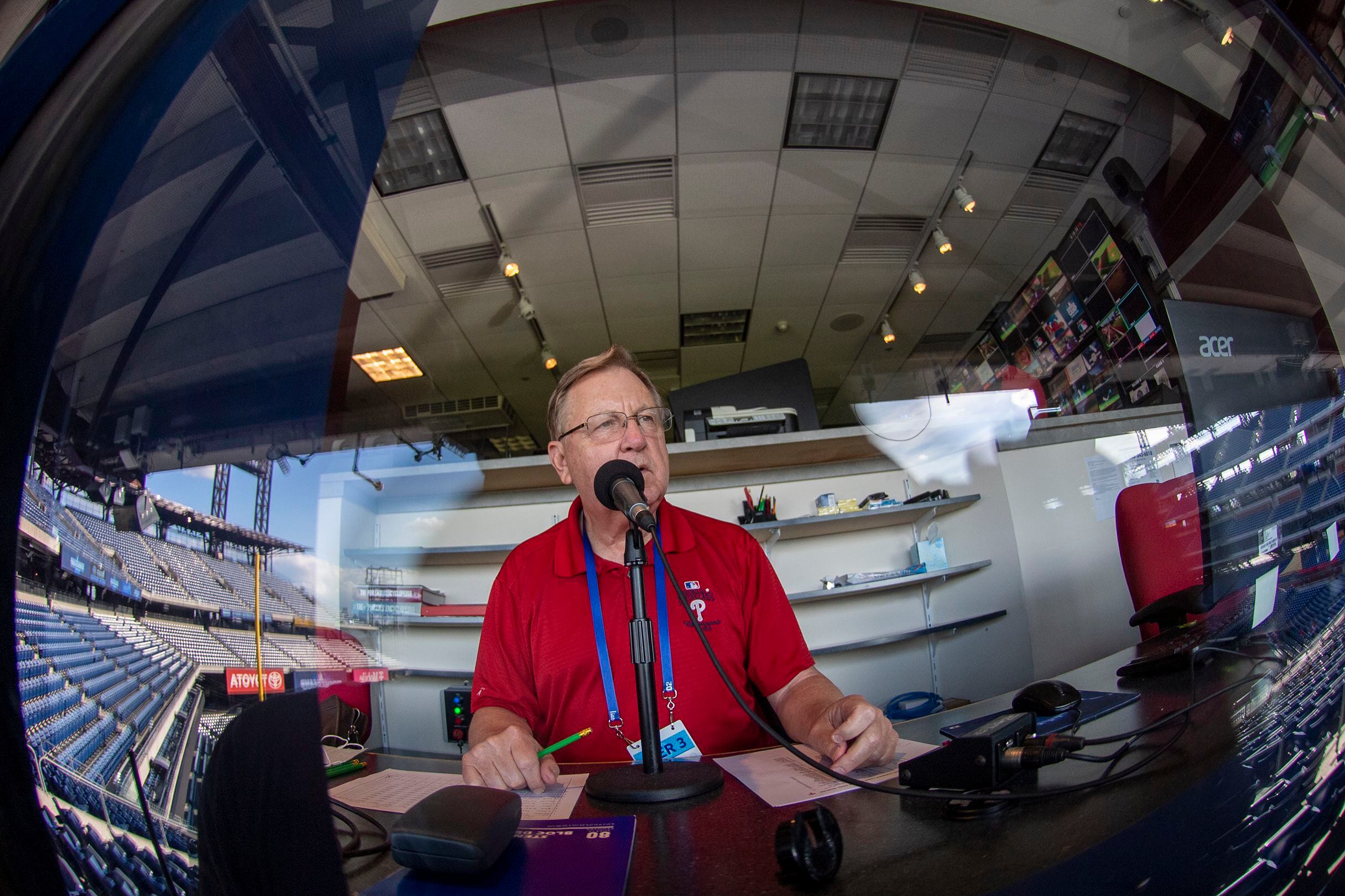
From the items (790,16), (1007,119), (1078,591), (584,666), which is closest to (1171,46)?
(1007,119)

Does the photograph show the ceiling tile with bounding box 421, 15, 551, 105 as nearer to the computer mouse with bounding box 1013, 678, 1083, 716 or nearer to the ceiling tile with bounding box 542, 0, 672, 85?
the ceiling tile with bounding box 542, 0, 672, 85

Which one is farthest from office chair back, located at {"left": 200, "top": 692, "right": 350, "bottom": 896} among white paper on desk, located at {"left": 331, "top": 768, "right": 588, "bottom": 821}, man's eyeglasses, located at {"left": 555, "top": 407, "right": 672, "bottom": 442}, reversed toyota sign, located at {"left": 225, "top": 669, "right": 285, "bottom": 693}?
man's eyeglasses, located at {"left": 555, "top": 407, "right": 672, "bottom": 442}

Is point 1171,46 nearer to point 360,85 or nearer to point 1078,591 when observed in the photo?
point 1078,591

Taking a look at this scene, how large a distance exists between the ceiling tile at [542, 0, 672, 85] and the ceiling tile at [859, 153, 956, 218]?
0.20 metres

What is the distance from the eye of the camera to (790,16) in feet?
1.54

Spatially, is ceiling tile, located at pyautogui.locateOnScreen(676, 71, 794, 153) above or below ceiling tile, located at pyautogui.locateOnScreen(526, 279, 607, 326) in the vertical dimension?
above

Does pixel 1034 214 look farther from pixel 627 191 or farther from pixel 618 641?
pixel 618 641

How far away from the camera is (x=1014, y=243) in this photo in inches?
21.6

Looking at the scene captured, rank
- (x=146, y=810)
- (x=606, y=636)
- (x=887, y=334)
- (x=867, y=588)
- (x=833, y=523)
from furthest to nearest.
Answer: (x=833, y=523) < (x=867, y=588) < (x=606, y=636) < (x=887, y=334) < (x=146, y=810)

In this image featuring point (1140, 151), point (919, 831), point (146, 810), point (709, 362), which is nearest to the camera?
point (146, 810)

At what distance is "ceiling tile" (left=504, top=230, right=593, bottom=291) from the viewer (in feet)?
1.73

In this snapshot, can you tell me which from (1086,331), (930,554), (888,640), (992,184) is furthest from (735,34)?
(888,640)

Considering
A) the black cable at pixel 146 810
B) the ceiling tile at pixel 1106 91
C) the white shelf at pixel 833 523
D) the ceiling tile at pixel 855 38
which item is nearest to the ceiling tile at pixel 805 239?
the ceiling tile at pixel 855 38

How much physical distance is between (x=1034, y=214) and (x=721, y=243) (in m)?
0.28
